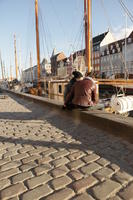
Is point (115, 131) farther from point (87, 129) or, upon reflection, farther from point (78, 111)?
point (78, 111)

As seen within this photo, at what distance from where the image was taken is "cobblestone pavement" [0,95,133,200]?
224 cm

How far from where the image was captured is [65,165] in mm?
2914

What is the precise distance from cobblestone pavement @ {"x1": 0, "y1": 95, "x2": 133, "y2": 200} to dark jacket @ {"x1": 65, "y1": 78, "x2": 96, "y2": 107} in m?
1.11

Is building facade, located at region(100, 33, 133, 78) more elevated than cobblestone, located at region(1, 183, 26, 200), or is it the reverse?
building facade, located at region(100, 33, 133, 78)

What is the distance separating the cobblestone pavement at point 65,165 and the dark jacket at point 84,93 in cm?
111

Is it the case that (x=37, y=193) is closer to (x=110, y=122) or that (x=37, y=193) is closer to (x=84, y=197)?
(x=84, y=197)

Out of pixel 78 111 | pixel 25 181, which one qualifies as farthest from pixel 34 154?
pixel 78 111

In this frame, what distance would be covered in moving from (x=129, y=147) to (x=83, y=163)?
109cm

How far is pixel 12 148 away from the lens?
372cm

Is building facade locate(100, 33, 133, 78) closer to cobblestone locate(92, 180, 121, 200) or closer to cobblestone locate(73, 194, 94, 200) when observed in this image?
cobblestone locate(92, 180, 121, 200)

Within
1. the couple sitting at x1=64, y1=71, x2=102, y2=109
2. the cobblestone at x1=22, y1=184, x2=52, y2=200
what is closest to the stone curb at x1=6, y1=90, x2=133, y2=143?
the couple sitting at x1=64, y1=71, x2=102, y2=109

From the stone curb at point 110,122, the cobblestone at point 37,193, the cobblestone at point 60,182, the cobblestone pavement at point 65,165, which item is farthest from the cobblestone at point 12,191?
Answer: the stone curb at point 110,122

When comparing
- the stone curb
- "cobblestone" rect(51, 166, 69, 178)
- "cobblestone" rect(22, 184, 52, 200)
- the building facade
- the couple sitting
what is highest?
the building facade

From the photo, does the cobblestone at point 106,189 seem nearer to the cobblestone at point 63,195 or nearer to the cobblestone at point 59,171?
the cobblestone at point 63,195
